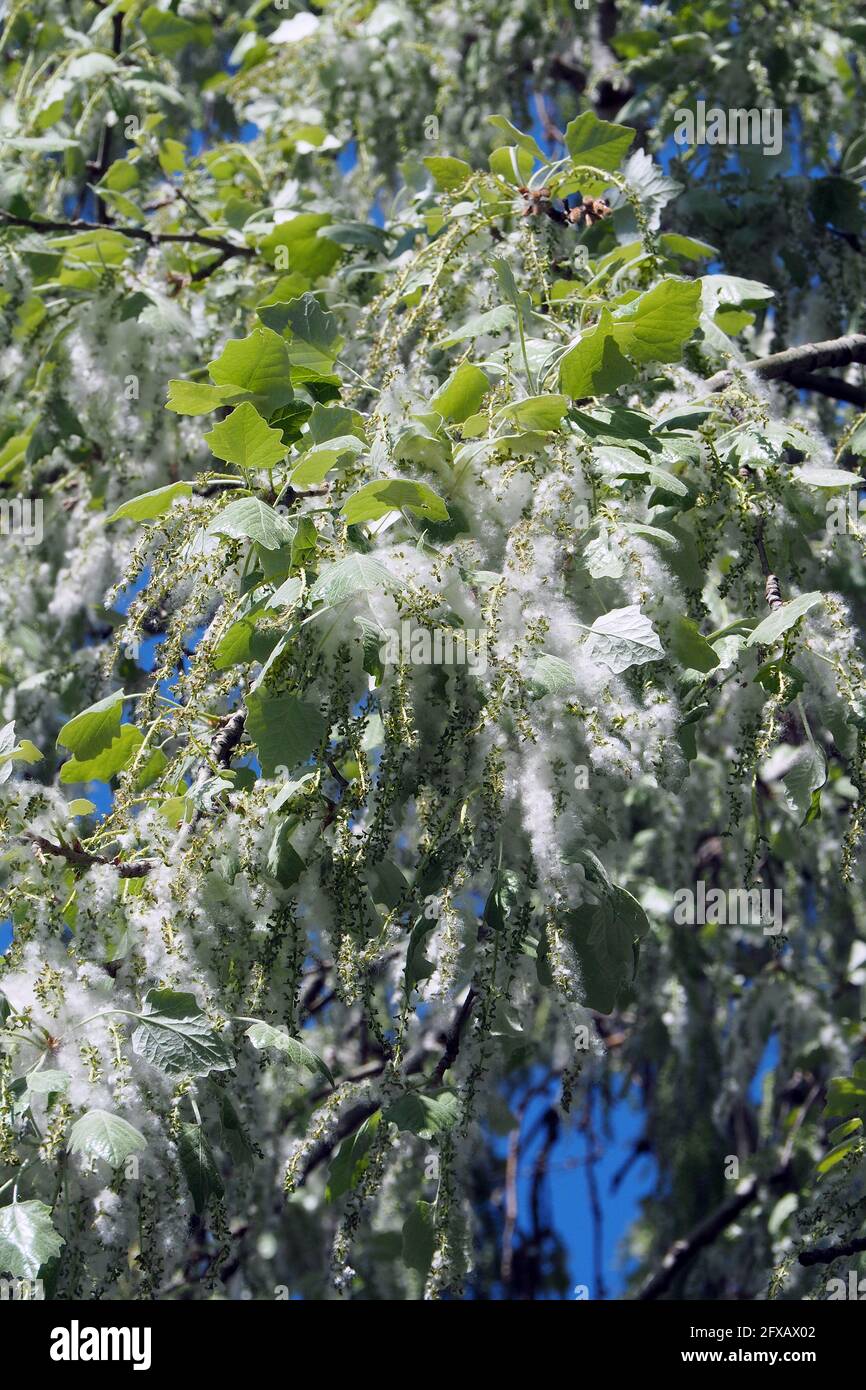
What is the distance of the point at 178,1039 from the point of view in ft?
4.86

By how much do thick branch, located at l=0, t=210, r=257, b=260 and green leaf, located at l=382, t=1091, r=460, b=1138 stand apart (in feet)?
4.89

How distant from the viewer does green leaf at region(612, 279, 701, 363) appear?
65.9 inches

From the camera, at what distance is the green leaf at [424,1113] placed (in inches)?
65.2

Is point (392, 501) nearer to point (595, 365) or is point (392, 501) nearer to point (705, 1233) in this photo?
point (595, 365)

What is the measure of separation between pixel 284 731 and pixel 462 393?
0.46 m

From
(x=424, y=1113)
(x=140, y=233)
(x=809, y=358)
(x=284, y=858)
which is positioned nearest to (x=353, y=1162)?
(x=424, y=1113)

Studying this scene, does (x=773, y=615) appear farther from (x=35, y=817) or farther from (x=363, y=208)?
(x=363, y=208)

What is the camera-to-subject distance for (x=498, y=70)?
3379 mm

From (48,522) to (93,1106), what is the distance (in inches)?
62.8

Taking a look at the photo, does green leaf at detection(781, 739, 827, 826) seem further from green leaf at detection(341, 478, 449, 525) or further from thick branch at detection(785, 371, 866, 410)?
thick branch at detection(785, 371, 866, 410)

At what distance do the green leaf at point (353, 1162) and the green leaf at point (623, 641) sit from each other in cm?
64

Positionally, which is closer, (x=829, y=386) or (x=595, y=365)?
(x=595, y=365)

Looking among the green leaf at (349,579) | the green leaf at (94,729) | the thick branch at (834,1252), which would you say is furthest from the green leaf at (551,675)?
the thick branch at (834,1252)

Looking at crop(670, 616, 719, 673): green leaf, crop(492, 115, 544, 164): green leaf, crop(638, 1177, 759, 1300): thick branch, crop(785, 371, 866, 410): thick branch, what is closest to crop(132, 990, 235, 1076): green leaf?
crop(670, 616, 719, 673): green leaf
